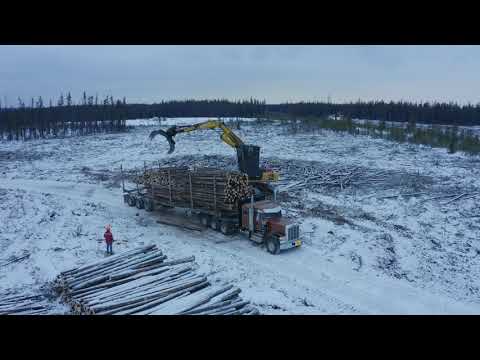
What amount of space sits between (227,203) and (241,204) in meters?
0.73

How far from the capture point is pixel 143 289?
12.3m

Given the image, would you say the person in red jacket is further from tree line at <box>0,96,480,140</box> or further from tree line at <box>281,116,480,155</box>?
tree line at <box>0,96,480,140</box>

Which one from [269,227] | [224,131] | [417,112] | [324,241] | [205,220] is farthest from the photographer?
[417,112]

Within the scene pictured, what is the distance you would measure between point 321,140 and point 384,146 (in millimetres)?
7607

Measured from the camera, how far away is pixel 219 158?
38.0 meters

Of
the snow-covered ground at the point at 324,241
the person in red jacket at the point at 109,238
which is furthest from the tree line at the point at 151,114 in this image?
the person in red jacket at the point at 109,238

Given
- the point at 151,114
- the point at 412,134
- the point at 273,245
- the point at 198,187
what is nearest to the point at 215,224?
the point at 198,187

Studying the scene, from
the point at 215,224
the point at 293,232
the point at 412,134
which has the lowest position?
the point at 215,224

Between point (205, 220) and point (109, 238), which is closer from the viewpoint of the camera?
point (109, 238)

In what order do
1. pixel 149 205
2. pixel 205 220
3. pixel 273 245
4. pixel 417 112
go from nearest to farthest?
pixel 273 245, pixel 205 220, pixel 149 205, pixel 417 112

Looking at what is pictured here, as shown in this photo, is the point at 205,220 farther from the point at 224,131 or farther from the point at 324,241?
the point at 324,241

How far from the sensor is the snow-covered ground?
44.8 ft

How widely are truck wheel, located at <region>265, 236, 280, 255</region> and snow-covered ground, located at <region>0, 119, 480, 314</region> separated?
33cm
